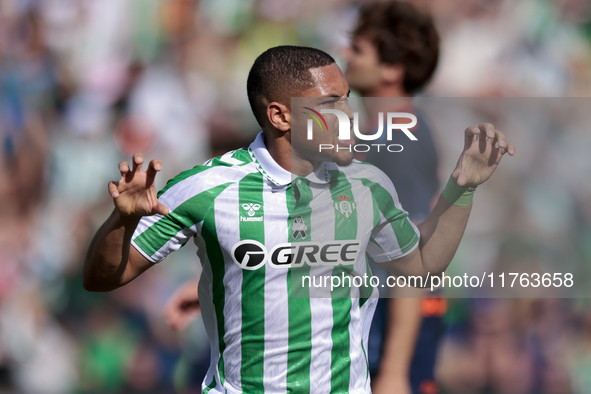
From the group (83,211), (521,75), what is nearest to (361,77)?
(521,75)

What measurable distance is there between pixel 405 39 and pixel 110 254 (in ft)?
6.39

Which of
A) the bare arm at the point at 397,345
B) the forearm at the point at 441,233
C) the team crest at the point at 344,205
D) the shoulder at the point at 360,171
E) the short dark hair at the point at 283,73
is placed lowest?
the bare arm at the point at 397,345

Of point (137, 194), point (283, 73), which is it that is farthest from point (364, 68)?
point (137, 194)

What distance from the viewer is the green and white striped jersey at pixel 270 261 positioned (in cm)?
188

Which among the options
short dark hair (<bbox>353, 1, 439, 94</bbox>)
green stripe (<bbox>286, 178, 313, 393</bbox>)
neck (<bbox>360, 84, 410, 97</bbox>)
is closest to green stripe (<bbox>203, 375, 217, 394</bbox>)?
green stripe (<bbox>286, 178, 313, 393</bbox>)

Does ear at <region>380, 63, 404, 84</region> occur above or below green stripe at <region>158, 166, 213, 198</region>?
above

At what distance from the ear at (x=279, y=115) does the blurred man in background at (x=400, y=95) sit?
75cm

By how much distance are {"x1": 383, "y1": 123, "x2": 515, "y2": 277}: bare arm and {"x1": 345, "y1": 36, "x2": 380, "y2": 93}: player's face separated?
1.16m

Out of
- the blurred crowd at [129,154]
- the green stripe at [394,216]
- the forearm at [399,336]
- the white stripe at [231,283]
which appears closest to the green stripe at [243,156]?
the white stripe at [231,283]

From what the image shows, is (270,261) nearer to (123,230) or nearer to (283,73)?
(123,230)

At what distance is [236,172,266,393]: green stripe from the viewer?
1.88 metres

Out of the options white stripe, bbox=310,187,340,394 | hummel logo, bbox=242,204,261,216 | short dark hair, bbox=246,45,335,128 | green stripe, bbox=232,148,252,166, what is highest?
short dark hair, bbox=246,45,335,128

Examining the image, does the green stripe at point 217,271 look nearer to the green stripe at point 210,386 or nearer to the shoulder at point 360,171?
the green stripe at point 210,386

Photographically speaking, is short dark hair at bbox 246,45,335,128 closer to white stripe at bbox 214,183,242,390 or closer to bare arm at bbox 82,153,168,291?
white stripe at bbox 214,183,242,390
